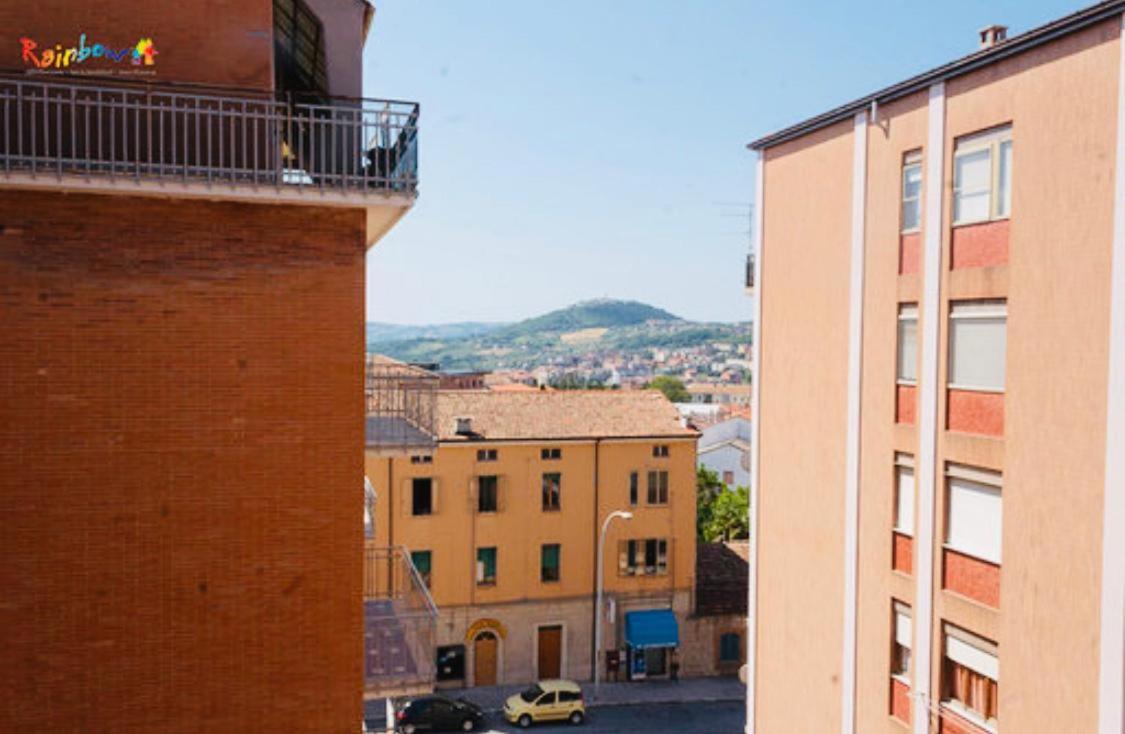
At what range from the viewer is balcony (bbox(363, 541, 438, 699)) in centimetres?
1222

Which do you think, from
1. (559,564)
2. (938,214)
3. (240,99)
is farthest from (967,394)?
(559,564)

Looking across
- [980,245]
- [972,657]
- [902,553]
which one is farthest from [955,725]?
[980,245]

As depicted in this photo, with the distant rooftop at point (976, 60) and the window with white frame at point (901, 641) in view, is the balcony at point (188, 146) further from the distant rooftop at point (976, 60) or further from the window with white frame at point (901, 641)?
the window with white frame at point (901, 641)

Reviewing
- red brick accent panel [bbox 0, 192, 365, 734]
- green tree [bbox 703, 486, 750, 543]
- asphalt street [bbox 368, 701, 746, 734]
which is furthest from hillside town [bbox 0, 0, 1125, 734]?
green tree [bbox 703, 486, 750, 543]

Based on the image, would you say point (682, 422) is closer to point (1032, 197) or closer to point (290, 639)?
point (1032, 197)

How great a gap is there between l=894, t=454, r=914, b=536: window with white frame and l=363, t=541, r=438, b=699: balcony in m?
6.87

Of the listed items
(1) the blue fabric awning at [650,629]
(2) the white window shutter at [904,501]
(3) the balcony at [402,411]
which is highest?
(3) the balcony at [402,411]

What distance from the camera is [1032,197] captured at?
39.4 ft

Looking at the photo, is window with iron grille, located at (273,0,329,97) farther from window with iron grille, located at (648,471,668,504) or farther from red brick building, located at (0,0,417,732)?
window with iron grille, located at (648,471,668,504)

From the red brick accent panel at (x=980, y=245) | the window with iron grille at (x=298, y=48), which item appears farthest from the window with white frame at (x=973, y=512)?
the window with iron grille at (x=298, y=48)

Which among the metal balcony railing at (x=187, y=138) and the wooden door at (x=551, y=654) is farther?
the wooden door at (x=551, y=654)

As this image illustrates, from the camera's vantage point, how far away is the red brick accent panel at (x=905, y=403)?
14.1 metres

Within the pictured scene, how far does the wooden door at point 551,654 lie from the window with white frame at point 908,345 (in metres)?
24.4

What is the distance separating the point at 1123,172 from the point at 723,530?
43.1 meters
